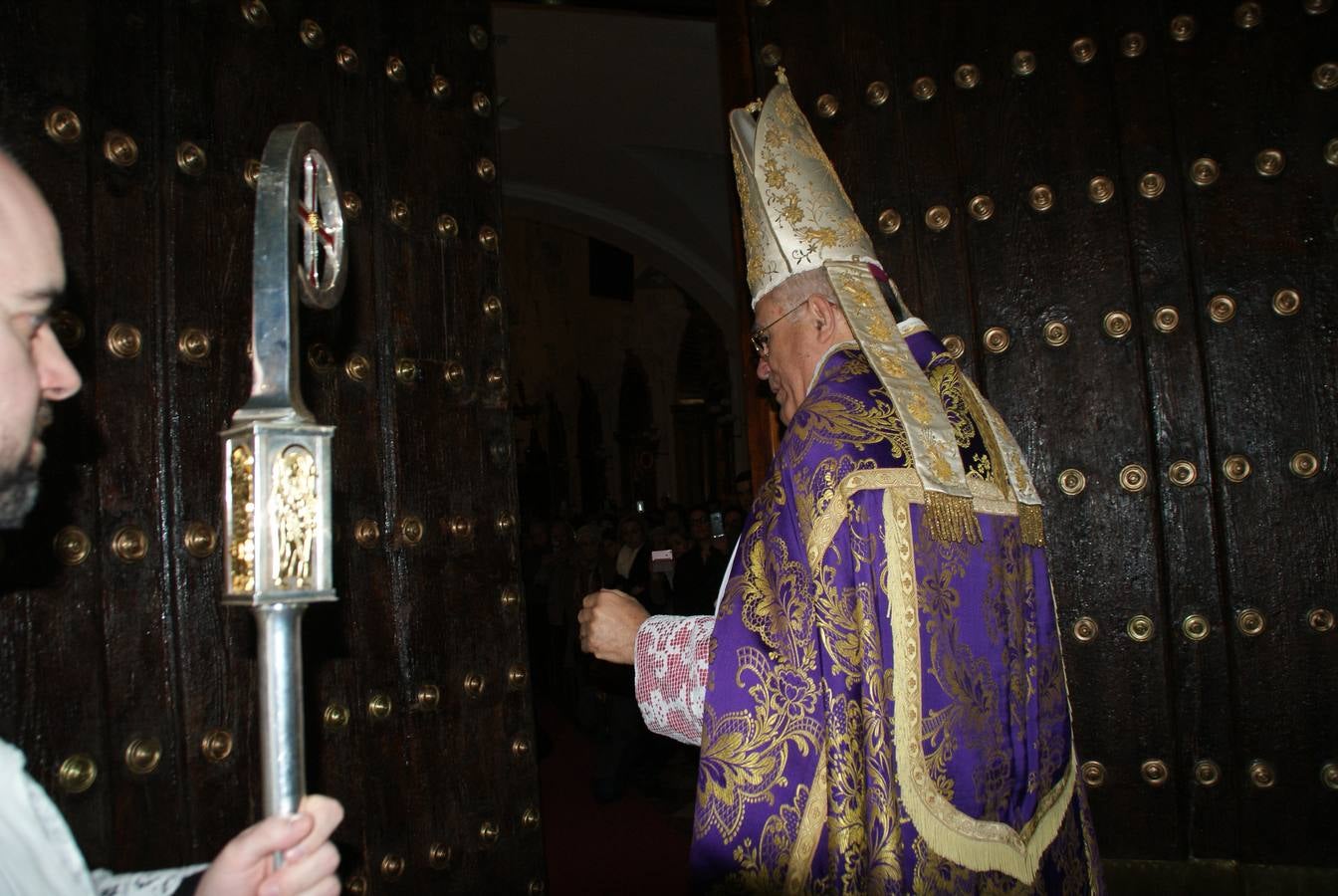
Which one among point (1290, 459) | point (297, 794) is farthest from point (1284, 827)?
point (297, 794)

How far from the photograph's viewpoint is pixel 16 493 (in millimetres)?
897

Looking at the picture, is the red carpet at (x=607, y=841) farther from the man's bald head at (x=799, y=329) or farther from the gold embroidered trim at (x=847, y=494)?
the gold embroidered trim at (x=847, y=494)

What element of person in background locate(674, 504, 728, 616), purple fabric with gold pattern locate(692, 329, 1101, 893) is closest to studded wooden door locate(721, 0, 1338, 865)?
purple fabric with gold pattern locate(692, 329, 1101, 893)

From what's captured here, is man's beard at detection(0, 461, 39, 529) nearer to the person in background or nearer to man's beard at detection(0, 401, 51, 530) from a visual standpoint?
man's beard at detection(0, 401, 51, 530)

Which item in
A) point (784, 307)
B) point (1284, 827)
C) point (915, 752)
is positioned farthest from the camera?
point (1284, 827)

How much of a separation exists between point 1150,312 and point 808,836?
5.41 ft

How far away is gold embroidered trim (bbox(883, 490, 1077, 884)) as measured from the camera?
4.64 feet

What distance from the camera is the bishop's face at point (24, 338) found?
84cm

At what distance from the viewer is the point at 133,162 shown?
5.32 feet

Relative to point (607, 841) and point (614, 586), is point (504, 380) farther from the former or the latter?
point (614, 586)

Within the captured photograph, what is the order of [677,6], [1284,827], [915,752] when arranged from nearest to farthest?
[915,752]
[1284,827]
[677,6]

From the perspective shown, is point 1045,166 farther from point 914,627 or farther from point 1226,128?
point 914,627

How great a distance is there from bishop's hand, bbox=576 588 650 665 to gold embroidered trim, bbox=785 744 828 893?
456 mm

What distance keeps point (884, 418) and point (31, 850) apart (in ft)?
4.12
